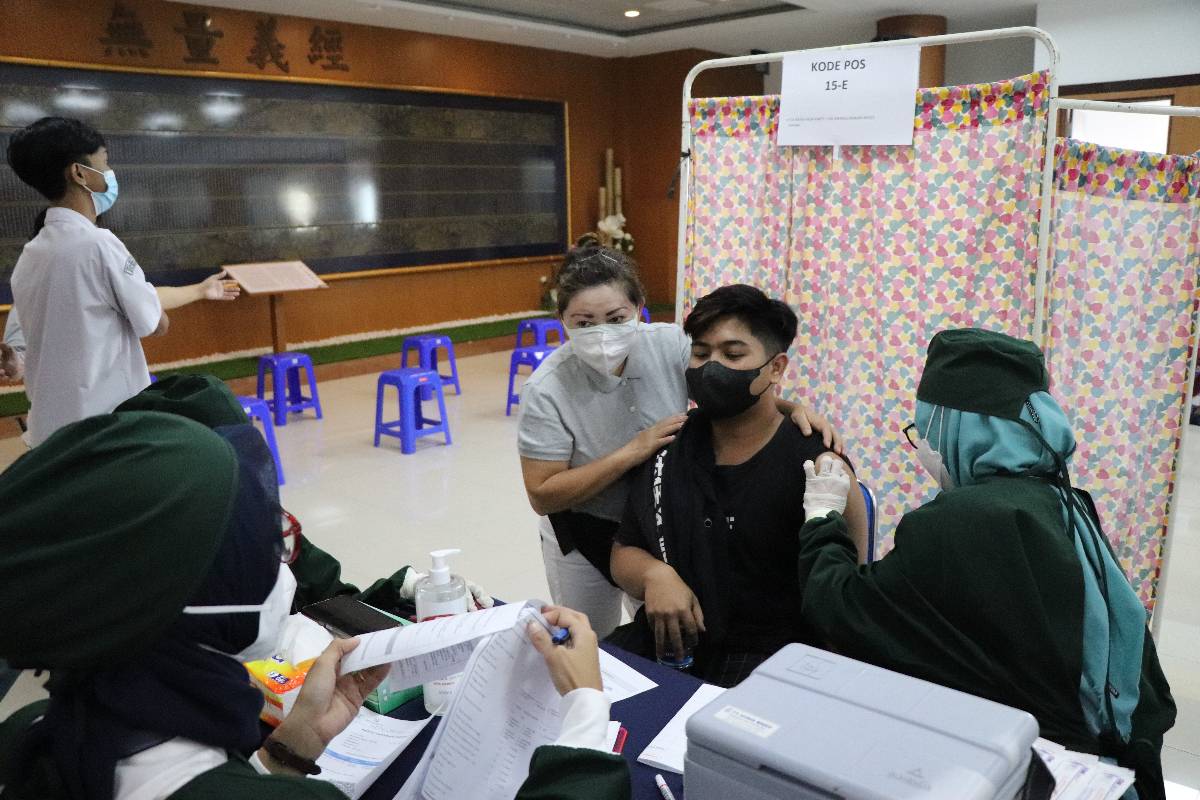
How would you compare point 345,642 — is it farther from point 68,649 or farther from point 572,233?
point 572,233

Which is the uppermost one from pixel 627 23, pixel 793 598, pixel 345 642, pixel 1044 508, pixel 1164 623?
pixel 627 23

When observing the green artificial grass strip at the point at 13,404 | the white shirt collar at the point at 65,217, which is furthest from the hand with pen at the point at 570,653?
the green artificial grass strip at the point at 13,404

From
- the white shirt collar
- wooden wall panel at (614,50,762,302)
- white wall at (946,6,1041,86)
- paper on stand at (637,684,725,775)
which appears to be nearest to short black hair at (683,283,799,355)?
paper on stand at (637,684,725,775)

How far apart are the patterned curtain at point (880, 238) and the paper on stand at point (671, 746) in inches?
59.7

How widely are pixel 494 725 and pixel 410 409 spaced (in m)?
4.45

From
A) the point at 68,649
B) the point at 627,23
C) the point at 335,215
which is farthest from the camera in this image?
the point at 627,23

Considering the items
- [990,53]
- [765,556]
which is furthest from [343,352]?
[990,53]

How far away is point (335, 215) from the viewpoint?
782 cm

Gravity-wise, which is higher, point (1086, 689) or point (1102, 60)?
point (1102, 60)

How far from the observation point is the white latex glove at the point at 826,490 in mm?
1767

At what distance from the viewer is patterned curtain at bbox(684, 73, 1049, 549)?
93.9 inches

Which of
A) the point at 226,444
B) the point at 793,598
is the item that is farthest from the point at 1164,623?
the point at 226,444

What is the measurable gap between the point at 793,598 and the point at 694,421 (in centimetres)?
45

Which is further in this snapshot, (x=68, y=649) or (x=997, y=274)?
(x=997, y=274)
